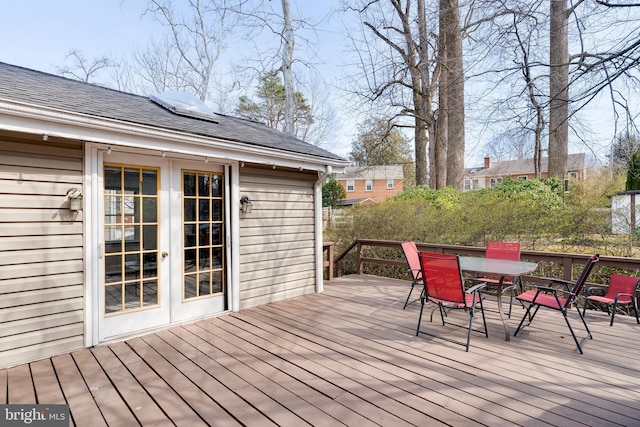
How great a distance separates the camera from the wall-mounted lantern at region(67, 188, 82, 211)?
3.10 m

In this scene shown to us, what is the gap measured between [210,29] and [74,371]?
1364cm

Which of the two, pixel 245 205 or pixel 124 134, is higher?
pixel 124 134

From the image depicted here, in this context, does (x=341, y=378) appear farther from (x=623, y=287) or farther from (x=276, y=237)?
(x=623, y=287)

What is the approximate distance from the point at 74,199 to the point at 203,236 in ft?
4.50

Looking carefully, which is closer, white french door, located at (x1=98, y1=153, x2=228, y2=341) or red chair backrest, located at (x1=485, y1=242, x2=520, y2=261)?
white french door, located at (x1=98, y1=153, x2=228, y2=341)

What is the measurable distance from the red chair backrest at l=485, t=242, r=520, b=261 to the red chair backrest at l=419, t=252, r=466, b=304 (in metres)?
1.67

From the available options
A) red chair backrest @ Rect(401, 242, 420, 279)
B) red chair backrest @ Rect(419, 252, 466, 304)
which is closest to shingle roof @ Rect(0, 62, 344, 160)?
red chair backrest @ Rect(401, 242, 420, 279)

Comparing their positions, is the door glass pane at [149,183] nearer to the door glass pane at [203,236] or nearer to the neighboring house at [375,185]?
the door glass pane at [203,236]

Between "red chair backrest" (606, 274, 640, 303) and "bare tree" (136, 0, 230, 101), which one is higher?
"bare tree" (136, 0, 230, 101)

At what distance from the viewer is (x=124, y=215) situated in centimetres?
349

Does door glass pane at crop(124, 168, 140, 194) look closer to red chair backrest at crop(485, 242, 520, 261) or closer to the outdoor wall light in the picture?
the outdoor wall light

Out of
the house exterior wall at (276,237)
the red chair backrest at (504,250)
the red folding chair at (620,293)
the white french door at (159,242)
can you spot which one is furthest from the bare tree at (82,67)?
the red folding chair at (620,293)

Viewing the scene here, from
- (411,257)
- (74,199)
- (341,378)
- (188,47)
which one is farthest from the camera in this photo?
(188,47)

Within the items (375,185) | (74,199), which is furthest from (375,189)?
(74,199)
